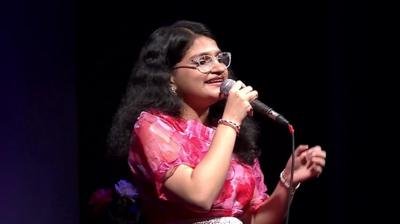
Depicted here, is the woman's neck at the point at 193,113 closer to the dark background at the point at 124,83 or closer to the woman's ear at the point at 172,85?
the woman's ear at the point at 172,85

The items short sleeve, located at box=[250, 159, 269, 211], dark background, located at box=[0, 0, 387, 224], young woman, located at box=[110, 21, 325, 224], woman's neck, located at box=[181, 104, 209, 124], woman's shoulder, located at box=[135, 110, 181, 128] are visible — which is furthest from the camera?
dark background, located at box=[0, 0, 387, 224]

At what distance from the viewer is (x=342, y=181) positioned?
2496 mm

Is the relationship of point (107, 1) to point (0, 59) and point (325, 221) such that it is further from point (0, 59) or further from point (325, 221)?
point (325, 221)

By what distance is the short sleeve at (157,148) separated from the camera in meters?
1.49

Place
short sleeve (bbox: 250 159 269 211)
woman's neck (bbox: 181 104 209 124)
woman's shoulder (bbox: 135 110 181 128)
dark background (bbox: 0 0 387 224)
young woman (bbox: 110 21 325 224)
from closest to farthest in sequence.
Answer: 1. young woman (bbox: 110 21 325 224)
2. woman's shoulder (bbox: 135 110 181 128)
3. woman's neck (bbox: 181 104 209 124)
4. short sleeve (bbox: 250 159 269 211)
5. dark background (bbox: 0 0 387 224)

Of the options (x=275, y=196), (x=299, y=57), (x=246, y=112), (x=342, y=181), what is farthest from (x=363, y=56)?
(x=246, y=112)

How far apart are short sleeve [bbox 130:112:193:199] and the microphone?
0.53 ft

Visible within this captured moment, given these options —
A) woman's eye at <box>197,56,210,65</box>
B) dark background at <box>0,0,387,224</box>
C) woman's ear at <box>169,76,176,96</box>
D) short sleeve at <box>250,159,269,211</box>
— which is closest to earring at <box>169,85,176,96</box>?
woman's ear at <box>169,76,176,96</box>

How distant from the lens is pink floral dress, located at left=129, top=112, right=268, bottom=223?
1499 mm

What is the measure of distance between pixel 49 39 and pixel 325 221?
1.28 m

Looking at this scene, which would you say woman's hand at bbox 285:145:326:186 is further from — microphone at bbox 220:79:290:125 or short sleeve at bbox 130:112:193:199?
short sleeve at bbox 130:112:193:199

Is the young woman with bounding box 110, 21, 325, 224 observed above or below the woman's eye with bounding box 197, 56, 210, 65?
below

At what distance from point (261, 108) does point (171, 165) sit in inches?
10.0

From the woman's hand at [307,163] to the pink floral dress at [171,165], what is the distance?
0.12m
